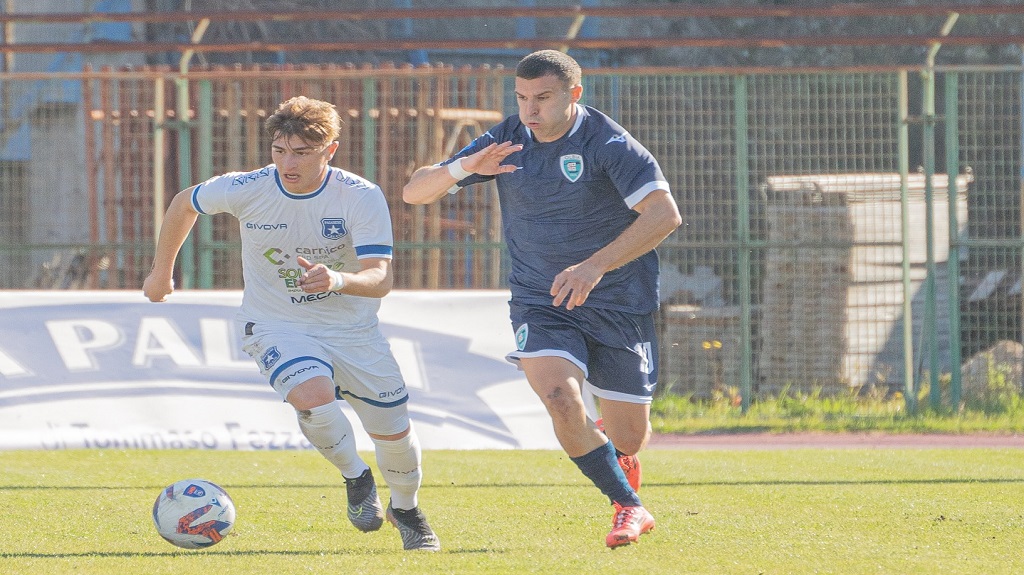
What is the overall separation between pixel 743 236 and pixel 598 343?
623 cm

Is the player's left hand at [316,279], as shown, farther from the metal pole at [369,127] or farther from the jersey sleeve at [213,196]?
the metal pole at [369,127]

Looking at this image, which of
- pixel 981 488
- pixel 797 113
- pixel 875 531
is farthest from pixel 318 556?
pixel 797 113

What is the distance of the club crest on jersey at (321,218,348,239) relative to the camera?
5.70 m

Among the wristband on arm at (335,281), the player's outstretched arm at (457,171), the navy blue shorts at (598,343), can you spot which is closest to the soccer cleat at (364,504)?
the navy blue shorts at (598,343)

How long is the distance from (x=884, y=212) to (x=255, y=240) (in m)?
7.51

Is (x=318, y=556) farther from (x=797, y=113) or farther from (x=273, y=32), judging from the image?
(x=273, y=32)

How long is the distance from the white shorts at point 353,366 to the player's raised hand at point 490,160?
882 mm

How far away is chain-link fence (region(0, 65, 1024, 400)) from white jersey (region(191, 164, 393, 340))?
588 centimetres

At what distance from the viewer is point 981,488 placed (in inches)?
296

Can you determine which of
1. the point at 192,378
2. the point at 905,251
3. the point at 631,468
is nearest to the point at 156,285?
the point at 631,468

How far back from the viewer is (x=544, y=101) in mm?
5617

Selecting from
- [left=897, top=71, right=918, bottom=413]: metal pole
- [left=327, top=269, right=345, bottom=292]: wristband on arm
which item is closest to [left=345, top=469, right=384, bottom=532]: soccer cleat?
[left=327, top=269, right=345, bottom=292]: wristband on arm

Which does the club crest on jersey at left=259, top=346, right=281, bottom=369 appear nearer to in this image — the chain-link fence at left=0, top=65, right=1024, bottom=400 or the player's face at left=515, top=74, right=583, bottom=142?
the player's face at left=515, top=74, right=583, bottom=142

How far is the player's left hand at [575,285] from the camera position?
5.18 metres
